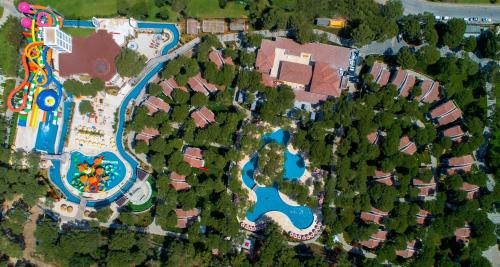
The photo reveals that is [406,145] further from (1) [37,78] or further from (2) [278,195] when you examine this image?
(1) [37,78]

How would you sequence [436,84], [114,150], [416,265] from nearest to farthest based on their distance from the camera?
1. [416,265]
2. [436,84]
3. [114,150]

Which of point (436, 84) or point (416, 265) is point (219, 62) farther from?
point (416, 265)

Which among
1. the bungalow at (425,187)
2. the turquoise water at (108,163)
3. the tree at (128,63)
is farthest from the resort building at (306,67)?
the turquoise water at (108,163)

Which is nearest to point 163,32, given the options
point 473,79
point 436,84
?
point 436,84

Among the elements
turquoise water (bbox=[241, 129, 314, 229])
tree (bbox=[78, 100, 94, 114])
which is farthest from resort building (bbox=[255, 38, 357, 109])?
tree (bbox=[78, 100, 94, 114])

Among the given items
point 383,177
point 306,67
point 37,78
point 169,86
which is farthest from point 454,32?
point 37,78

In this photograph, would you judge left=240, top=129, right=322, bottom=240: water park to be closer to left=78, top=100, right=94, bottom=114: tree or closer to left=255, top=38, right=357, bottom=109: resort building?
left=255, top=38, right=357, bottom=109: resort building

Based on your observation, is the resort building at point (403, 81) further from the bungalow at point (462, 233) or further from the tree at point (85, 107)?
the tree at point (85, 107)
